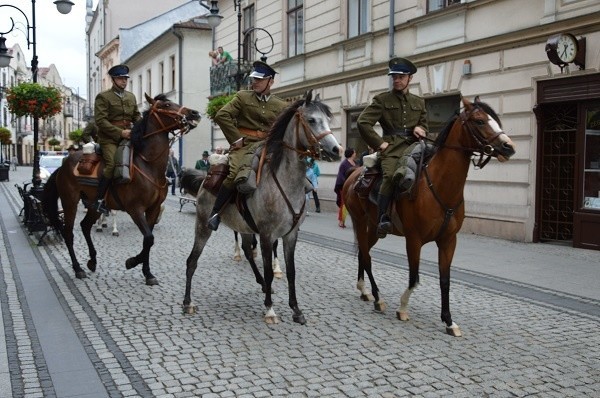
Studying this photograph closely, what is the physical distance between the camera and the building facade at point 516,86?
11.5m

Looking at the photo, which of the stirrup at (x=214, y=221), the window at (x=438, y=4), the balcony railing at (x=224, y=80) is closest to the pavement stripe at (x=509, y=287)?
the stirrup at (x=214, y=221)

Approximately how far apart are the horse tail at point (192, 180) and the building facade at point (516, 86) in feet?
22.6

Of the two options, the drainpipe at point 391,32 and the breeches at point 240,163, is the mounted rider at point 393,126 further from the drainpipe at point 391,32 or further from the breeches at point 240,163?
the drainpipe at point 391,32

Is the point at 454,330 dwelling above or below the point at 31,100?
below

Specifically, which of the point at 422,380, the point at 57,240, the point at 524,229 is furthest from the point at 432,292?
the point at 57,240

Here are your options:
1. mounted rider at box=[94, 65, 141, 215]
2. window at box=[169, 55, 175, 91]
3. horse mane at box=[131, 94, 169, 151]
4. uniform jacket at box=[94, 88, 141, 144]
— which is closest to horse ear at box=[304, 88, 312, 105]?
horse mane at box=[131, 94, 169, 151]

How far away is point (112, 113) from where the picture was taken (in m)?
8.68

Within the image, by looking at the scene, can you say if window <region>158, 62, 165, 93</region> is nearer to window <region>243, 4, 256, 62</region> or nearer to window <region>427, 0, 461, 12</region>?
window <region>243, 4, 256, 62</region>

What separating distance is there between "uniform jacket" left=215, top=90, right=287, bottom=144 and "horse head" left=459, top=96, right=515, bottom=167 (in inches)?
79.4

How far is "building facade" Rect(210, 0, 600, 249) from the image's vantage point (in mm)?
11531

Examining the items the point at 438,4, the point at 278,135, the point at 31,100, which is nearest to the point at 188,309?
the point at 278,135

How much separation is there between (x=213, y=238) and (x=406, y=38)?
710cm

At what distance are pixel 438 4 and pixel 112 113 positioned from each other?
364 inches

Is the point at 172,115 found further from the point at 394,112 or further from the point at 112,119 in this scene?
the point at 394,112
